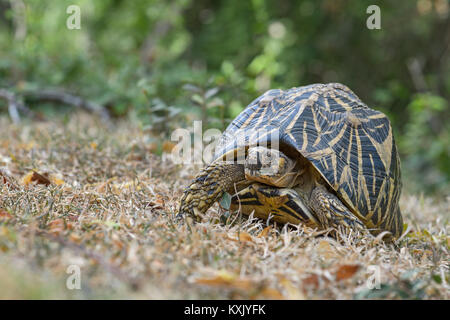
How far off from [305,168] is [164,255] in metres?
1.20

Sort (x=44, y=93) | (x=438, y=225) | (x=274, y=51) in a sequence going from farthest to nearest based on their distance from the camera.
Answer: (x=274, y=51) < (x=44, y=93) < (x=438, y=225)

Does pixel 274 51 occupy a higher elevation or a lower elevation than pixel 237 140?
higher

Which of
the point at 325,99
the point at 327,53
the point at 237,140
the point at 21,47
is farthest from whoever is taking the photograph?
the point at 327,53

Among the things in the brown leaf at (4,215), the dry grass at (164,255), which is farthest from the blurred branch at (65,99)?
the brown leaf at (4,215)

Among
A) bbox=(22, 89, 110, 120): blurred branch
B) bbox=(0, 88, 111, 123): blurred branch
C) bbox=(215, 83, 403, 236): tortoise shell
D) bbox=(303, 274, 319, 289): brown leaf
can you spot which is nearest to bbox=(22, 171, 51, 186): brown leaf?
bbox=(215, 83, 403, 236): tortoise shell

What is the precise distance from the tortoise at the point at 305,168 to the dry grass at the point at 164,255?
145 mm

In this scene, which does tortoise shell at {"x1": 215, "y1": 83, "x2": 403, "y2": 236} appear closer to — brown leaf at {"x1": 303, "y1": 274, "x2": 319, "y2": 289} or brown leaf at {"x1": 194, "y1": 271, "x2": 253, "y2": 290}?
brown leaf at {"x1": 303, "y1": 274, "x2": 319, "y2": 289}

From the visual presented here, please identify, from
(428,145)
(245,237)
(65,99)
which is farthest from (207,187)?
(428,145)

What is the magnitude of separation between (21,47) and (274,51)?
452 centimetres

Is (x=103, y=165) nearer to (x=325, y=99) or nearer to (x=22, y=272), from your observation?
(x=325, y=99)

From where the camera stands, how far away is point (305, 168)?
2.62m

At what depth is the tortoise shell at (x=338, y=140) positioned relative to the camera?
2482 mm

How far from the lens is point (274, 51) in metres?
8.16

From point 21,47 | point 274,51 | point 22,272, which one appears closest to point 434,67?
point 274,51
